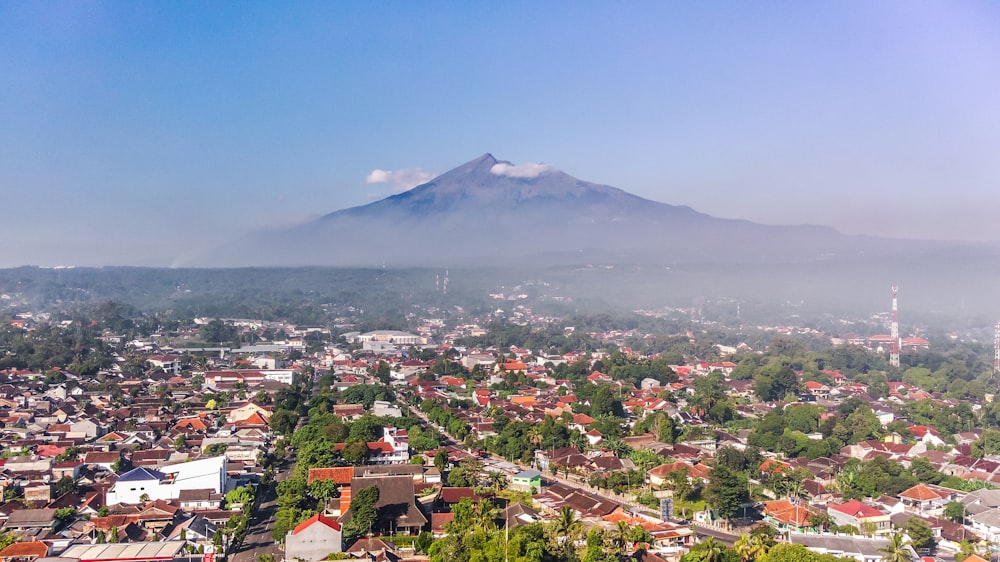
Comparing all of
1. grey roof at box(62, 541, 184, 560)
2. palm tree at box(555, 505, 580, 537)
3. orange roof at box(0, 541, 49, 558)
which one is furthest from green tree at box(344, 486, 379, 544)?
orange roof at box(0, 541, 49, 558)

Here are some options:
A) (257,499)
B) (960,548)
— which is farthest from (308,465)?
(960,548)

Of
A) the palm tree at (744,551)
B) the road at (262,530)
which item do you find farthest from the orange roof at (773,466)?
the road at (262,530)

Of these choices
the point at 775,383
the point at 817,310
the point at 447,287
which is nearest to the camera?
the point at 775,383

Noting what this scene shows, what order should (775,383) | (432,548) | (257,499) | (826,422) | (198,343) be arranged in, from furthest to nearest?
(198,343), (775,383), (826,422), (257,499), (432,548)

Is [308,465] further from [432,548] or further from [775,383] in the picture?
[775,383]

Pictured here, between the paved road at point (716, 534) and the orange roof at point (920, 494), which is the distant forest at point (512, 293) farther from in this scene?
the orange roof at point (920, 494)

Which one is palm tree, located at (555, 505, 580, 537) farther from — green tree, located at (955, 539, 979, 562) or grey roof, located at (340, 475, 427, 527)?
green tree, located at (955, 539, 979, 562)
